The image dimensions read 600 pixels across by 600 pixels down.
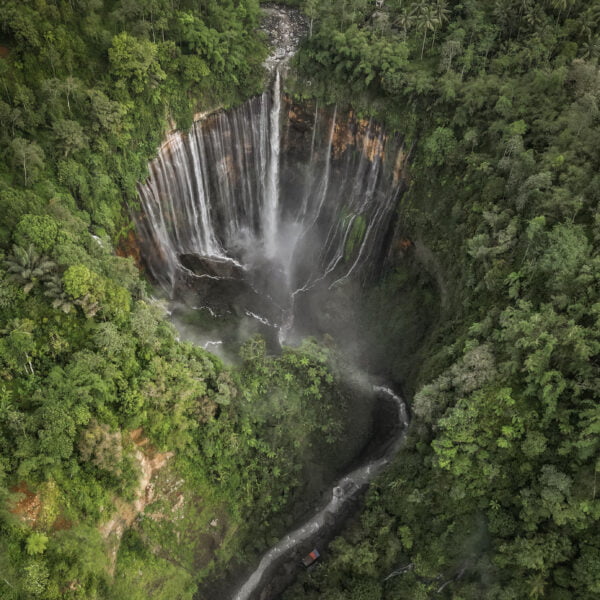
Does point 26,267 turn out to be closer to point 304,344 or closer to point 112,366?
point 112,366

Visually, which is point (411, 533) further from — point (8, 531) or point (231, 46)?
point (231, 46)

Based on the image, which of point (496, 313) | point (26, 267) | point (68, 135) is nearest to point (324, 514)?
point (496, 313)

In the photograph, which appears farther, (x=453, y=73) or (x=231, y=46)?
(x=231, y=46)

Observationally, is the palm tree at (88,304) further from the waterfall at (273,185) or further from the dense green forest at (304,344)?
the waterfall at (273,185)

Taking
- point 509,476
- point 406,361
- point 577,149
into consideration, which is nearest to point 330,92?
point 577,149

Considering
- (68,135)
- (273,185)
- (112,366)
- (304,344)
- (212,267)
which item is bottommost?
(304,344)

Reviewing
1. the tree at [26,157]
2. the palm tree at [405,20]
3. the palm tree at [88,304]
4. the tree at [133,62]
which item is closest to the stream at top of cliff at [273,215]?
the tree at [133,62]
